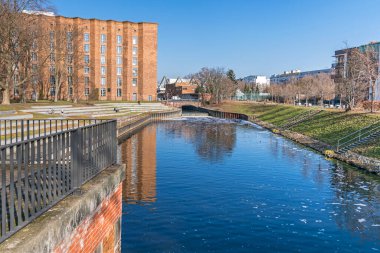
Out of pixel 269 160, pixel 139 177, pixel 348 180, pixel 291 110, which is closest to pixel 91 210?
pixel 139 177

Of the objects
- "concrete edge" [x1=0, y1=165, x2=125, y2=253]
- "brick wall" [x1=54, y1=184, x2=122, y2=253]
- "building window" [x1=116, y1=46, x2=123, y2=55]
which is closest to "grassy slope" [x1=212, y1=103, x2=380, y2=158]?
"brick wall" [x1=54, y1=184, x2=122, y2=253]

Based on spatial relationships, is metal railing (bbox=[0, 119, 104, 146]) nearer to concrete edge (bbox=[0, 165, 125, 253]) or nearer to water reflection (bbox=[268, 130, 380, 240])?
concrete edge (bbox=[0, 165, 125, 253])

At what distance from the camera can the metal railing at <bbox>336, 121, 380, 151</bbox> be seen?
33.5 m

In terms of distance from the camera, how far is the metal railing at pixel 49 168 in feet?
15.6

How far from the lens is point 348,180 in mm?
22219

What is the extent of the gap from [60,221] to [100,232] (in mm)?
2061

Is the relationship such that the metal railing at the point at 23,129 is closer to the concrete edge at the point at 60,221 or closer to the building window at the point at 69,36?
the concrete edge at the point at 60,221

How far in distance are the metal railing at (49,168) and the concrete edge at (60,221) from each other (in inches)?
4.2

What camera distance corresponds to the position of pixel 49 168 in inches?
229

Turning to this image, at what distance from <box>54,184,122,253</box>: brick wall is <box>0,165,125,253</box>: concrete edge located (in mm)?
126

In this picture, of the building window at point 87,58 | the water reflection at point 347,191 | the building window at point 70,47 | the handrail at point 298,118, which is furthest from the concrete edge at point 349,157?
the building window at point 87,58

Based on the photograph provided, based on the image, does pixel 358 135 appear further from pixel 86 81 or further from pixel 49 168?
pixel 86 81

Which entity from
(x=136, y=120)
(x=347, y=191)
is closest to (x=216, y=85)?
(x=136, y=120)

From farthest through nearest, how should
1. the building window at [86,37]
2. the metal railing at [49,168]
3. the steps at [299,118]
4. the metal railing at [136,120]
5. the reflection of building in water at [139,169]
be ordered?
the building window at [86,37] < the steps at [299,118] < the metal railing at [136,120] < the reflection of building in water at [139,169] < the metal railing at [49,168]
